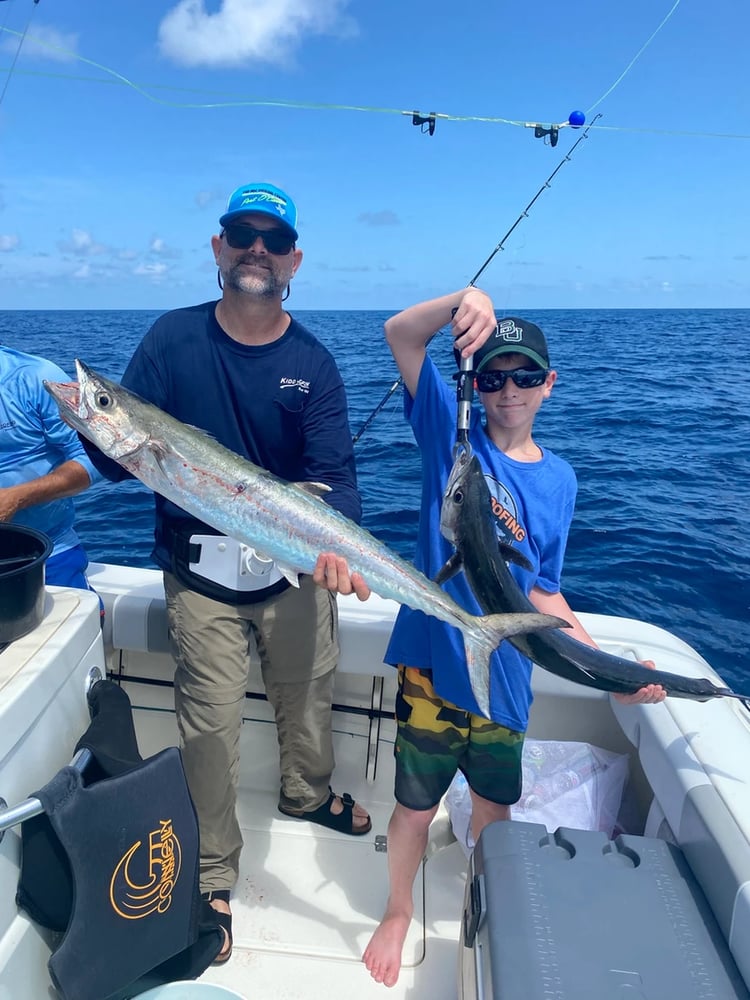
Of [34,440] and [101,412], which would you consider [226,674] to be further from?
[34,440]

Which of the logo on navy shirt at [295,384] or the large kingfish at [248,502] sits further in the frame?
the logo on navy shirt at [295,384]

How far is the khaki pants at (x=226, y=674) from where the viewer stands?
9.30 feet

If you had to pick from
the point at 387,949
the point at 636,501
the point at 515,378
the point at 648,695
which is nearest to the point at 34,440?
the point at 515,378

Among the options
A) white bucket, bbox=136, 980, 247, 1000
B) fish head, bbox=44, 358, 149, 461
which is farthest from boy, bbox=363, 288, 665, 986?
fish head, bbox=44, 358, 149, 461

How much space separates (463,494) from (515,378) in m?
0.60

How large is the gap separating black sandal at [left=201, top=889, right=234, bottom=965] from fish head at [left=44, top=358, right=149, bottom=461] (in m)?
1.85

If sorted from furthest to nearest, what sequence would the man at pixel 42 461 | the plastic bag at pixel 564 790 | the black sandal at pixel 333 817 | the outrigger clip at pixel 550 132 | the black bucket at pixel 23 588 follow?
the outrigger clip at pixel 550 132
the black sandal at pixel 333 817
the man at pixel 42 461
the plastic bag at pixel 564 790
the black bucket at pixel 23 588

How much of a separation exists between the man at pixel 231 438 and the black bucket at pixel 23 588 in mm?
488

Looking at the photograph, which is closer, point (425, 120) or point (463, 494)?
point (463, 494)

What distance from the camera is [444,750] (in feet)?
8.59

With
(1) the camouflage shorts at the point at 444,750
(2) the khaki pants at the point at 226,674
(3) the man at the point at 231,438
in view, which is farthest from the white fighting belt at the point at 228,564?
(1) the camouflage shorts at the point at 444,750

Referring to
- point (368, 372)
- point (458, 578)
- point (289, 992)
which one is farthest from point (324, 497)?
point (368, 372)

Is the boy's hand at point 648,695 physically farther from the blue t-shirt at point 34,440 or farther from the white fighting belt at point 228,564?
the blue t-shirt at point 34,440

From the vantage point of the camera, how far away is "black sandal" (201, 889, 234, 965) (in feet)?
8.84
